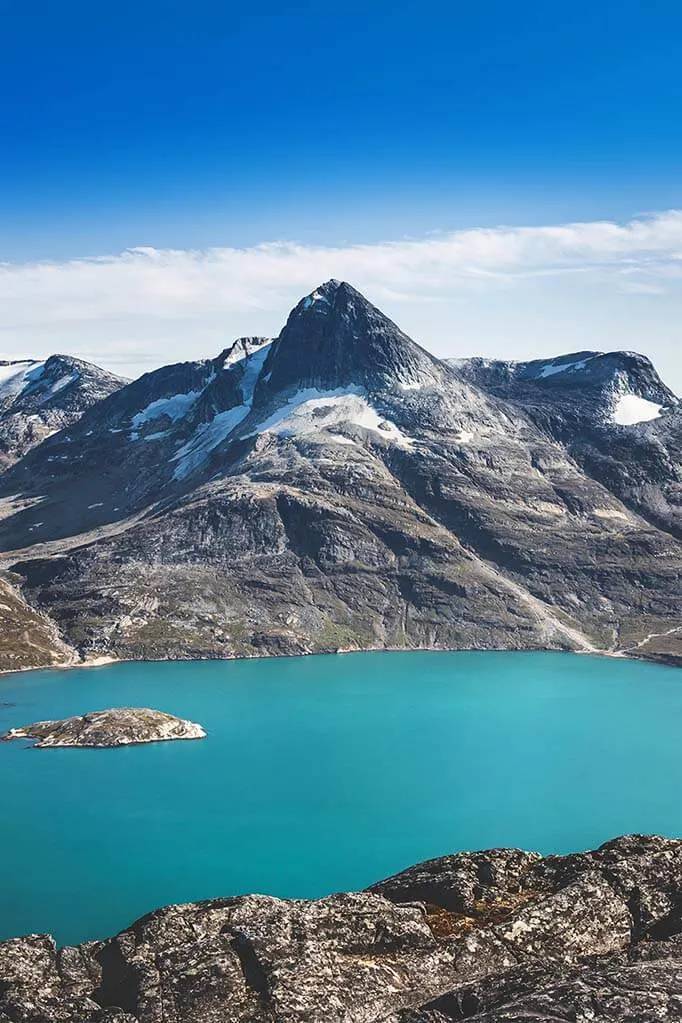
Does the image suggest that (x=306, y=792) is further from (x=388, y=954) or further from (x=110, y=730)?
(x=388, y=954)

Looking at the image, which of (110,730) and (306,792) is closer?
(306,792)

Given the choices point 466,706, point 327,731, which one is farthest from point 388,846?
point 466,706

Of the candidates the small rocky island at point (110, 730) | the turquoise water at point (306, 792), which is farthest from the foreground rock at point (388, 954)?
the small rocky island at point (110, 730)

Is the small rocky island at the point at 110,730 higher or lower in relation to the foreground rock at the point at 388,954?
lower

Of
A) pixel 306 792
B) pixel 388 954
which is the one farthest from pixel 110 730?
pixel 388 954

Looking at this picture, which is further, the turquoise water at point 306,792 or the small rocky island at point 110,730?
the small rocky island at point 110,730

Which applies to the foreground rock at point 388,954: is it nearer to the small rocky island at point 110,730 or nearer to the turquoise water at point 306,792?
the turquoise water at point 306,792
